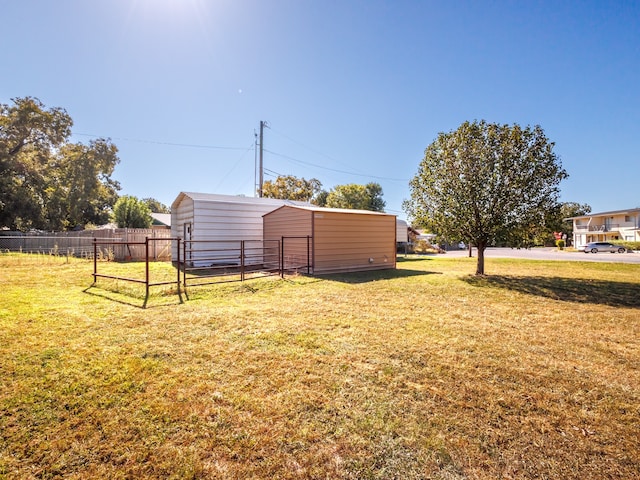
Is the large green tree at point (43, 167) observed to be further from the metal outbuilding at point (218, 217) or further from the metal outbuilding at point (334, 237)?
the metal outbuilding at point (334, 237)

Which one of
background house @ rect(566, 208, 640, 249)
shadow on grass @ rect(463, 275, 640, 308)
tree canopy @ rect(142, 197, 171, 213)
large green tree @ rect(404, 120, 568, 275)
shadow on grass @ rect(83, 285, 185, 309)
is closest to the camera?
shadow on grass @ rect(83, 285, 185, 309)

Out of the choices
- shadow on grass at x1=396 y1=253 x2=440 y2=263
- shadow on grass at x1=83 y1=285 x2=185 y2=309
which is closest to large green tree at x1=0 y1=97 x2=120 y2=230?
shadow on grass at x1=83 y1=285 x2=185 y2=309

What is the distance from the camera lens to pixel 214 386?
9.07 feet

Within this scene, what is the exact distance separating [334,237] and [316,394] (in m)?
9.09

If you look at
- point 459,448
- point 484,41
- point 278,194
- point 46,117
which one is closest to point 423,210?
point 484,41

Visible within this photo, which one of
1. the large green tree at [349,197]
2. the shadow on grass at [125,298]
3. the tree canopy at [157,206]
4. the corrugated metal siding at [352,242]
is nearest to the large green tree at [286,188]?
the large green tree at [349,197]

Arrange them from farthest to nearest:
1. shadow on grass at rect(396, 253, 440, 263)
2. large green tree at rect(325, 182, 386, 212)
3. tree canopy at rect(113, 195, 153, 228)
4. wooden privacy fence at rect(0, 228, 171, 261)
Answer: large green tree at rect(325, 182, 386, 212) < tree canopy at rect(113, 195, 153, 228) < shadow on grass at rect(396, 253, 440, 263) < wooden privacy fence at rect(0, 228, 171, 261)

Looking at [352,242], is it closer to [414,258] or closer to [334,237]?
[334,237]

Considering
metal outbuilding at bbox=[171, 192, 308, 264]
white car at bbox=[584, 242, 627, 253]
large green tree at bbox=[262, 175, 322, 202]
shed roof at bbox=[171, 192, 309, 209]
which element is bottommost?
white car at bbox=[584, 242, 627, 253]

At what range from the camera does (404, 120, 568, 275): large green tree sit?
955 centimetres

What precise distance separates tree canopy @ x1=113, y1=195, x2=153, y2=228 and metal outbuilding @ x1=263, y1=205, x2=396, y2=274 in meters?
16.3

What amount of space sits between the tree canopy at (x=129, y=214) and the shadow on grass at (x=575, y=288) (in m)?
24.8

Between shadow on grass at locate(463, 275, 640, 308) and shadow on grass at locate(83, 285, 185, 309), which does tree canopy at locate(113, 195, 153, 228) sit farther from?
shadow on grass at locate(463, 275, 640, 308)

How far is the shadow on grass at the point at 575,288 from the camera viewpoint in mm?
6867
